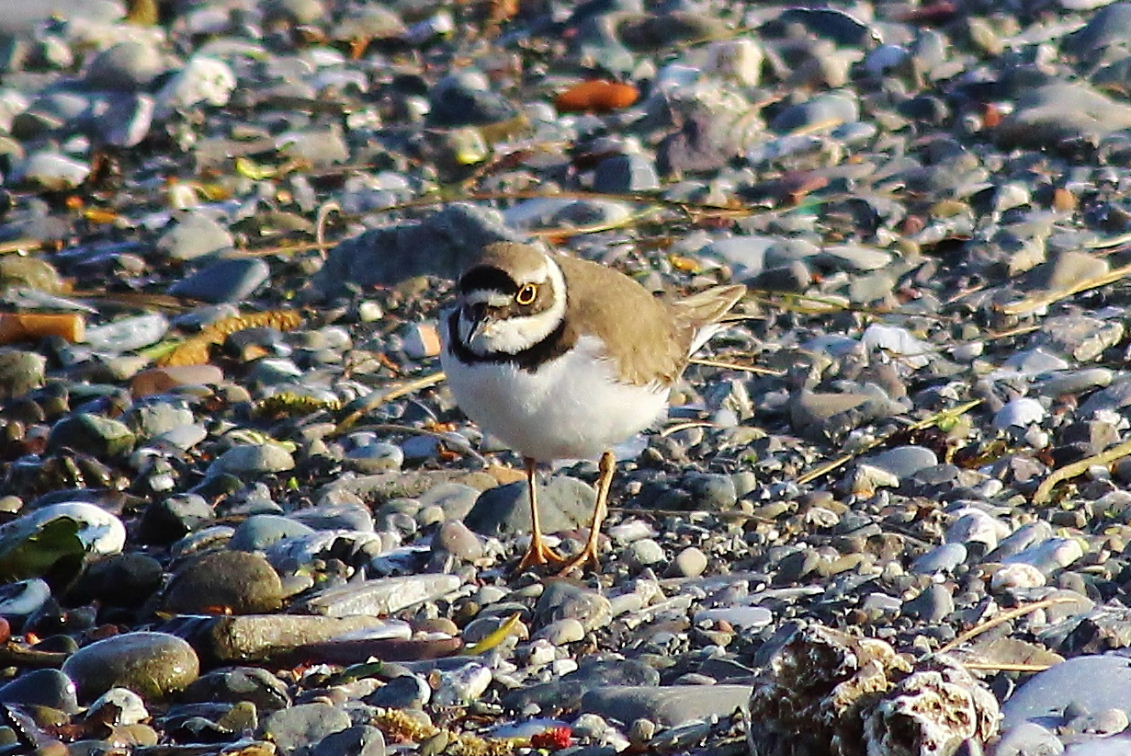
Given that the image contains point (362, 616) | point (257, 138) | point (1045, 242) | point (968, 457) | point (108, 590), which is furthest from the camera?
point (257, 138)

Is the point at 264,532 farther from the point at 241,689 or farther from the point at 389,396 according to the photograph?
the point at 389,396

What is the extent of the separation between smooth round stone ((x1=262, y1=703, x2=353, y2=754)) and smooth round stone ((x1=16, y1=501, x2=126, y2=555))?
1363 millimetres

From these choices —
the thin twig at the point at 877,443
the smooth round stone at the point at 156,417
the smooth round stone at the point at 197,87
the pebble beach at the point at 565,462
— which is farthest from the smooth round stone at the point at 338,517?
the smooth round stone at the point at 197,87

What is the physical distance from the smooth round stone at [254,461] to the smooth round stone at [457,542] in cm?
91

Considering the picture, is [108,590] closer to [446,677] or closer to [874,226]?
[446,677]

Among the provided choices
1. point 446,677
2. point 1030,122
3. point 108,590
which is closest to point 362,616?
point 446,677

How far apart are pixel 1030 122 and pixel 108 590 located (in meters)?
4.79

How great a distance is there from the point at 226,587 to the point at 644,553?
112cm

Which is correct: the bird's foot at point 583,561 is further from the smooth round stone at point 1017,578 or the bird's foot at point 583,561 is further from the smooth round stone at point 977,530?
the smooth round stone at point 1017,578

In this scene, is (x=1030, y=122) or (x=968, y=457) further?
(x=1030, y=122)

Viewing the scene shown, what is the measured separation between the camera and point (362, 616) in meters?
4.55

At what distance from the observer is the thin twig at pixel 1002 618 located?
4.04m

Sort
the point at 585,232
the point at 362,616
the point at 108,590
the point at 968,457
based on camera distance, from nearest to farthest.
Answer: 1. the point at 362,616
2. the point at 108,590
3. the point at 968,457
4. the point at 585,232

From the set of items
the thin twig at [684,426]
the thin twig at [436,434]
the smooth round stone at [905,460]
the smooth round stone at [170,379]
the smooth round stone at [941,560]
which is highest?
the smooth round stone at [941,560]
